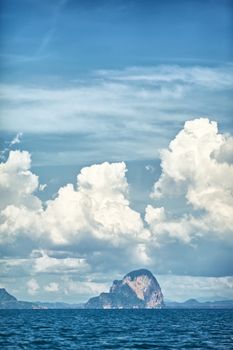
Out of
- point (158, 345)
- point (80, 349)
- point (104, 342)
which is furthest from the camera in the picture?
point (104, 342)

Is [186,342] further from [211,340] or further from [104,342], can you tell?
[104,342]

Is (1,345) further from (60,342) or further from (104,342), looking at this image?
(104,342)

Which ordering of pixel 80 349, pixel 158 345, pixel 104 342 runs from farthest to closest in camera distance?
pixel 104 342, pixel 158 345, pixel 80 349

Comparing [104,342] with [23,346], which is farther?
[104,342]

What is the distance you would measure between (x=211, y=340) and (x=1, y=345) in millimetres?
35197

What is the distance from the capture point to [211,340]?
102188 mm

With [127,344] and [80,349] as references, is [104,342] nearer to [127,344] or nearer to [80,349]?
[127,344]

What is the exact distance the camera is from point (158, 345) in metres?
93.4

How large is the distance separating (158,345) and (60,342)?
1634 centimetres

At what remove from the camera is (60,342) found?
98312 millimetres

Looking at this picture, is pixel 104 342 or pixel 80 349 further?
pixel 104 342

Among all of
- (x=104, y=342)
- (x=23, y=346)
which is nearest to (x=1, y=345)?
(x=23, y=346)

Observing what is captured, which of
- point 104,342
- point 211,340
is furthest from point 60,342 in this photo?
point 211,340

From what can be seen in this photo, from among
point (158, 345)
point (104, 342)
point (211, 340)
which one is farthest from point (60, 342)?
point (211, 340)
